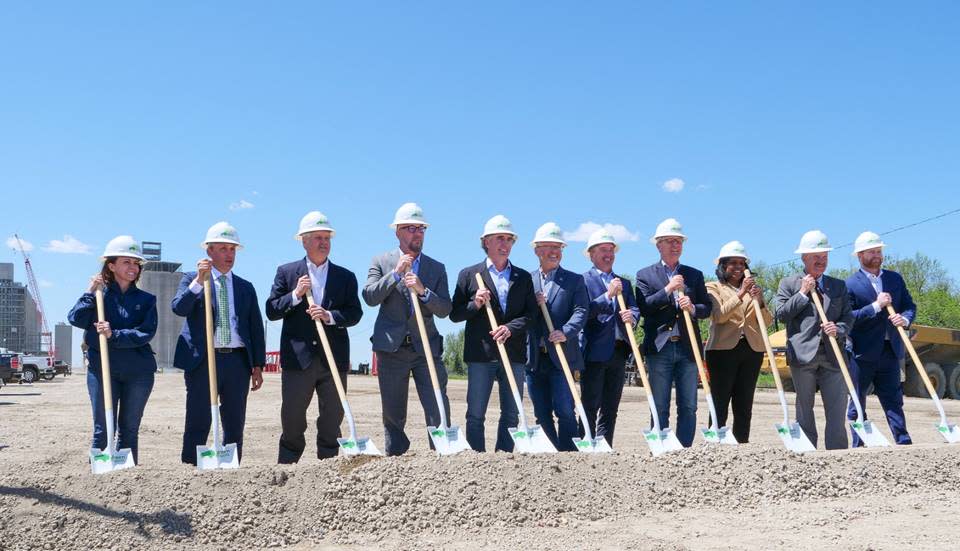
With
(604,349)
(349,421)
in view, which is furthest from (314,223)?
(604,349)

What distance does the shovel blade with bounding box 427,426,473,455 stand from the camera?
5.85 m

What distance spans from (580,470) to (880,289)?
408 centimetres

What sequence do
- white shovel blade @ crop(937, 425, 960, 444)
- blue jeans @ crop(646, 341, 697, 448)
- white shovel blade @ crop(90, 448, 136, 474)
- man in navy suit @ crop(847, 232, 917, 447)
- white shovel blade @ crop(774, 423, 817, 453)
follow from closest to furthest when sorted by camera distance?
white shovel blade @ crop(90, 448, 136, 474), white shovel blade @ crop(774, 423, 817, 453), blue jeans @ crop(646, 341, 697, 448), white shovel blade @ crop(937, 425, 960, 444), man in navy suit @ crop(847, 232, 917, 447)

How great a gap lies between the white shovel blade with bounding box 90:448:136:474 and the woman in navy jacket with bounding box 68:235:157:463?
32cm

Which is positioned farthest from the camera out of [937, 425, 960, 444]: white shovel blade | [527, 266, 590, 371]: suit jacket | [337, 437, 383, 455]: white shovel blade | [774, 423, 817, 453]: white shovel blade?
[937, 425, 960, 444]: white shovel blade

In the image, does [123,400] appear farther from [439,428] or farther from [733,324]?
[733,324]

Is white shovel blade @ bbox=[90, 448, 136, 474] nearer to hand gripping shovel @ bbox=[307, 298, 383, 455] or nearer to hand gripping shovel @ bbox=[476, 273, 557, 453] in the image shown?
hand gripping shovel @ bbox=[307, 298, 383, 455]

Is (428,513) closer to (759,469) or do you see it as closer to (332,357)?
(332,357)

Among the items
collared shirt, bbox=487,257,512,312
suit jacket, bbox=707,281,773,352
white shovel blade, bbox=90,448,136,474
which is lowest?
white shovel blade, bbox=90,448,136,474

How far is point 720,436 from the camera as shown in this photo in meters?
6.65

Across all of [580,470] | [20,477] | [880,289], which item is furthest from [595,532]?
[880,289]

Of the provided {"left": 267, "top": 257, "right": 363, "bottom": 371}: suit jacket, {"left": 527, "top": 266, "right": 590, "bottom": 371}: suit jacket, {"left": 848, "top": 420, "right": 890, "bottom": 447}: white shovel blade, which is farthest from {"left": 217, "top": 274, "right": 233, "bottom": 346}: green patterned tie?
{"left": 848, "top": 420, "right": 890, "bottom": 447}: white shovel blade

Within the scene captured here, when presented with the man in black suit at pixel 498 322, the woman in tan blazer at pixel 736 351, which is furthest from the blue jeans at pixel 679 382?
the man in black suit at pixel 498 322

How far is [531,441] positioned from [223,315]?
241cm
